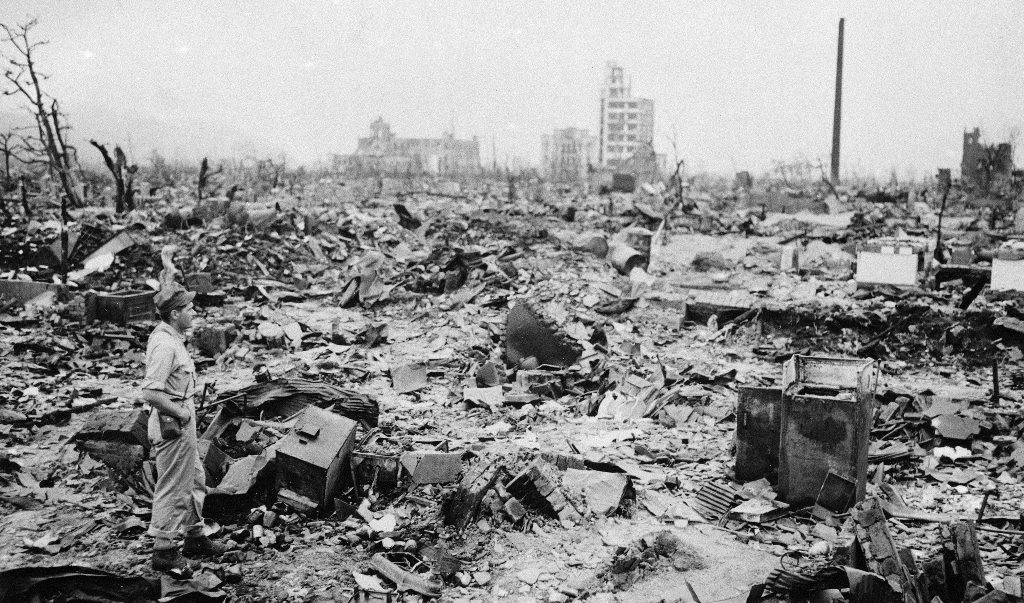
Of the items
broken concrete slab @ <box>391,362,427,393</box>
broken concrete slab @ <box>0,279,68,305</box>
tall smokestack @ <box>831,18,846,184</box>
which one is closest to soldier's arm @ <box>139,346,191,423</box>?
broken concrete slab @ <box>391,362,427,393</box>

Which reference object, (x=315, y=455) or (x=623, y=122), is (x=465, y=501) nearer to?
(x=315, y=455)

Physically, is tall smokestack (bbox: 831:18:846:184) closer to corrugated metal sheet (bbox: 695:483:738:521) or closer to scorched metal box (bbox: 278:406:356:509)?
corrugated metal sheet (bbox: 695:483:738:521)

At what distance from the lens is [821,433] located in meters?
4.44

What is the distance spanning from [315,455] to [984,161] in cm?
3215

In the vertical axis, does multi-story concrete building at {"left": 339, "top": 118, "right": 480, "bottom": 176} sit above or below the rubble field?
above

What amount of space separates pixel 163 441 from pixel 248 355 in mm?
4571

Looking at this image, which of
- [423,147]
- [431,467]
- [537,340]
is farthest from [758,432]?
[423,147]

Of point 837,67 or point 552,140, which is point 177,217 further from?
point 552,140

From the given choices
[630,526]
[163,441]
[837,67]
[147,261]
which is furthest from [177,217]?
[837,67]

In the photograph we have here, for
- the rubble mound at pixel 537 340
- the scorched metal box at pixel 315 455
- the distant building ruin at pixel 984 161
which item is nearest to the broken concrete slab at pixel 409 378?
the rubble mound at pixel 537 340

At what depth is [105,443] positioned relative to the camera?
5027 millimetres

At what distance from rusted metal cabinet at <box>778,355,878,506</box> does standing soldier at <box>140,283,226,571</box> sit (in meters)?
3.54

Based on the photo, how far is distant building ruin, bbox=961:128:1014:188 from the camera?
28.5 metres

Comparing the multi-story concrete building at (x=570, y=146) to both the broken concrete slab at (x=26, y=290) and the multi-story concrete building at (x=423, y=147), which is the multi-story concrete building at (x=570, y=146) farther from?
the broken concrete slab at (x=26, y=290)
